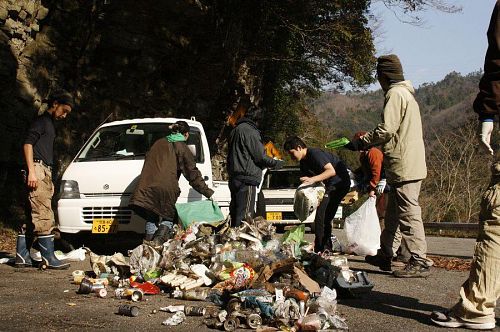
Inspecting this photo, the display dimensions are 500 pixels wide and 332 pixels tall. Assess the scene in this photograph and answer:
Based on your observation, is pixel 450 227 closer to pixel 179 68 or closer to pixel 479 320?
pixel 179 68

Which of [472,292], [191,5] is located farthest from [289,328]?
[191,5]

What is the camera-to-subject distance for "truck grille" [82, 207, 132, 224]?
8797 millimetres

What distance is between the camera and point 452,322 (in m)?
4.64

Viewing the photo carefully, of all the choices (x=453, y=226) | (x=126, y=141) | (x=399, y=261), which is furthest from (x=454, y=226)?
(x=126, y=141)

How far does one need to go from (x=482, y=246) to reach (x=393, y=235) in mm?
2598

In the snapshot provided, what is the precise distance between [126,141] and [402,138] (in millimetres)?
4728

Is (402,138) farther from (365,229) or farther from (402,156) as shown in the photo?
(365,229)

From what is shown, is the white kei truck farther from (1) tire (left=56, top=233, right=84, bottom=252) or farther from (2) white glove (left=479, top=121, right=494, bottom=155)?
(2) white glove (left=479, top=121, right=494, bottom=155)

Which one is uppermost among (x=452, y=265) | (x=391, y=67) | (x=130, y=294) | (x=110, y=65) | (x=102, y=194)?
(x=110, y=65)

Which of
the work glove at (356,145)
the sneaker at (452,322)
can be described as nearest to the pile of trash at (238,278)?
the sneaker at (452,322)

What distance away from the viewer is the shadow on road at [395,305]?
5.22 metres

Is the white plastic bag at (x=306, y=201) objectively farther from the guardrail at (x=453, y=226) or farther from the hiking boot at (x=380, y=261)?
the guardrail at (x=453, y=226)

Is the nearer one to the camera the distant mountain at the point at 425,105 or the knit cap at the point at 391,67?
the knit cap at the point at 391,67

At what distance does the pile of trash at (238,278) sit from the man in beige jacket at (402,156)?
0.83 m
